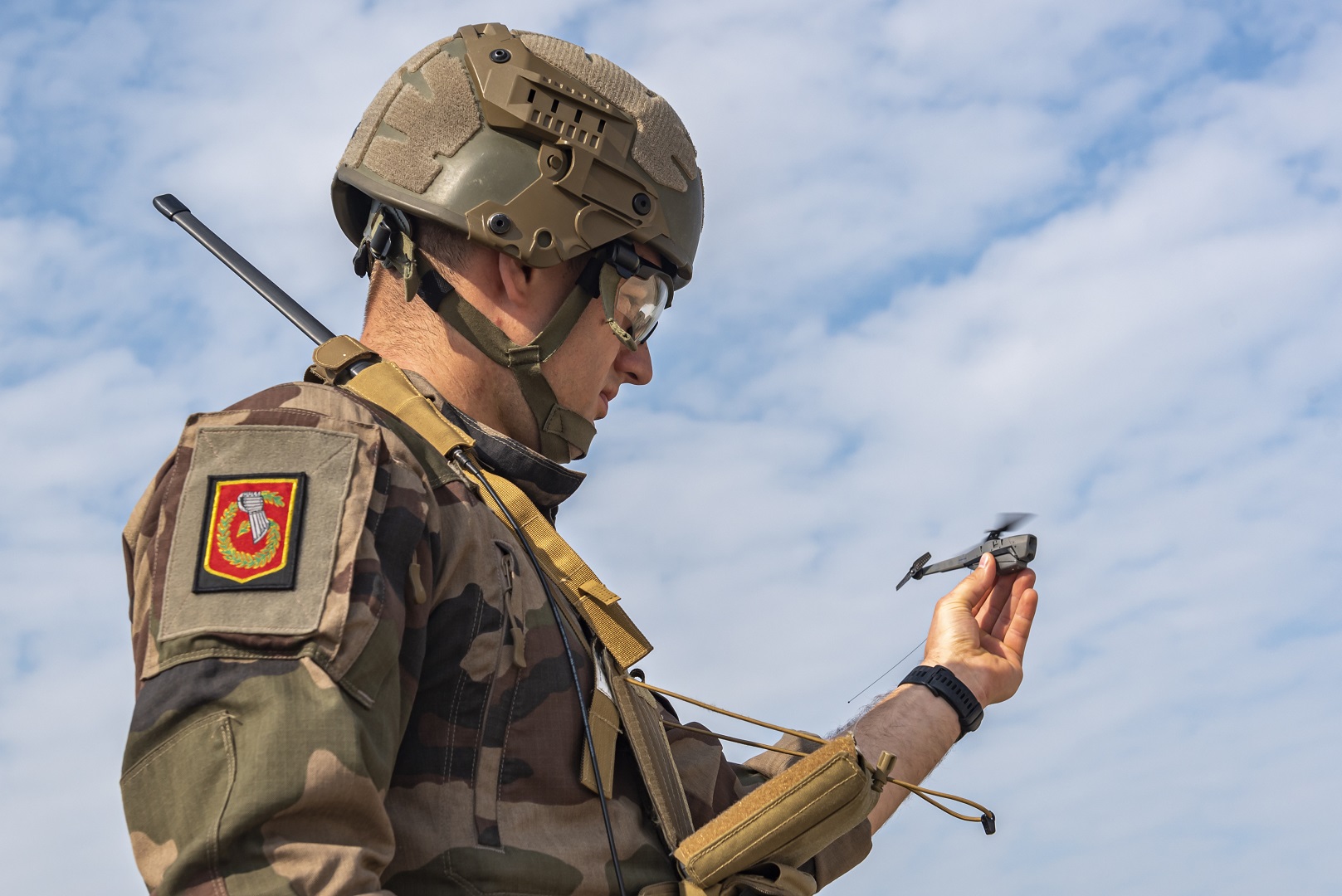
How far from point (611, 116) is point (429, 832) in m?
2.59

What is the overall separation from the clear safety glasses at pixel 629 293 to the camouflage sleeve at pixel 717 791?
1.33 metres

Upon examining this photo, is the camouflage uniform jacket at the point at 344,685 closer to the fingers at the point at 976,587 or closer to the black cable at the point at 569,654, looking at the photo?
the black cable at the point at 569,654

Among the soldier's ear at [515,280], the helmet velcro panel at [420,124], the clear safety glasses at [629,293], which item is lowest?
the soldier's ear at [515,280]

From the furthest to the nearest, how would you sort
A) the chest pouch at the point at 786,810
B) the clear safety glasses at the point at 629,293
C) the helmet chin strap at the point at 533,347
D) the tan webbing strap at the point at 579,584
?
the clear safety glasses at the point at 629,293, the helmet chin strap at the point at 533,347, the tan webbing strap at the point at 579,584, the chest pouch at the point at 786,810

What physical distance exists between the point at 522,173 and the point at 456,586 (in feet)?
5.68

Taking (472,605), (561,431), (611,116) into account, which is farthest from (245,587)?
(611,116)

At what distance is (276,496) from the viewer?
3.23 m

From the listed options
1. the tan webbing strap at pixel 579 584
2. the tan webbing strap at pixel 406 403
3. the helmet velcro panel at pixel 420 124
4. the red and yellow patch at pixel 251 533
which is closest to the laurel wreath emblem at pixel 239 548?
the red and yellow patch at pixel 251 533

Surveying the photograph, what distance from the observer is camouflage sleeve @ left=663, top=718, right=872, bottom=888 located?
491 cm

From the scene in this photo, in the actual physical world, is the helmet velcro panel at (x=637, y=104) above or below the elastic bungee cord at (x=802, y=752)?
above

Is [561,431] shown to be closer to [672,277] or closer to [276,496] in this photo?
[672,277]

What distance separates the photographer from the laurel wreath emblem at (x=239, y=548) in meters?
3.13

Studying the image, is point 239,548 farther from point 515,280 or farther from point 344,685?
point 515,280

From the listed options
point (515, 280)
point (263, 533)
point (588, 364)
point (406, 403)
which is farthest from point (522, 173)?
point (263, 533)
